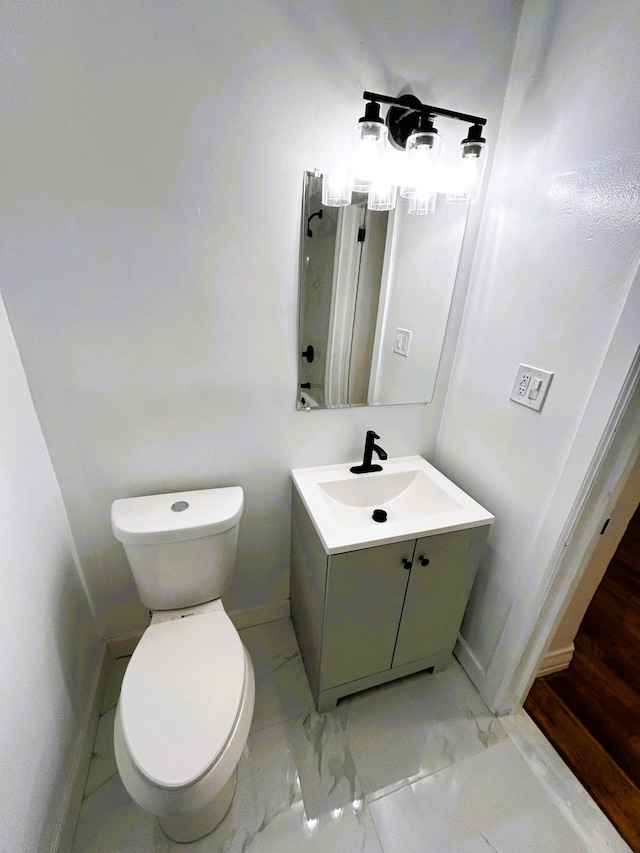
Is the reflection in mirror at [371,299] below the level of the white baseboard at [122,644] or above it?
above

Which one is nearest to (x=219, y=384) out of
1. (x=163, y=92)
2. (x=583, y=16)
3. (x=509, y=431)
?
(x=163, y=92)

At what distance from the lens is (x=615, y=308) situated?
86 centimetres

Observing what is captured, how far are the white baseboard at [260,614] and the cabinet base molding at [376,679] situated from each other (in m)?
0.42

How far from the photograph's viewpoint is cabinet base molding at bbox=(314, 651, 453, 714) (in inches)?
50.6

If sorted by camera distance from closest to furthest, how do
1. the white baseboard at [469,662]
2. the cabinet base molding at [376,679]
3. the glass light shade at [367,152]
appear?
the glass light shade at [367,152] → the cabinet base molding at [376,679] → the white baseboard at [469,662]

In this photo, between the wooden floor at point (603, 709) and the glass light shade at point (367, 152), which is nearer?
the glass light shade at point (367, 152)

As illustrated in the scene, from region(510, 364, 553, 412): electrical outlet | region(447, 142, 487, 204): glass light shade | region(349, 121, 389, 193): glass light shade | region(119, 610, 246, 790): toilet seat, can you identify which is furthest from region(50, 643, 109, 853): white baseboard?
region(447, 142, 487, 204): glass light shade

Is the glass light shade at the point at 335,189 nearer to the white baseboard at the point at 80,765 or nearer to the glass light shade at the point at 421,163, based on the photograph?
the glass light shade at the point at 421,163

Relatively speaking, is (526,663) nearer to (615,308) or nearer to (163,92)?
(615,308)

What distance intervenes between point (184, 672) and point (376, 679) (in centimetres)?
74

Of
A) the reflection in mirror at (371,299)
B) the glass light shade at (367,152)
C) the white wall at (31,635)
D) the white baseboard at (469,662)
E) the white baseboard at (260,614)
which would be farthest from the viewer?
the white baseboard at (260,614)

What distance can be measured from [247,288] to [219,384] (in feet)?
1.05

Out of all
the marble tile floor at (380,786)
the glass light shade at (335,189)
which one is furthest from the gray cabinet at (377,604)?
the glass light shade at (335,189)

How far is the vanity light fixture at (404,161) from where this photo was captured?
37.1 inches
